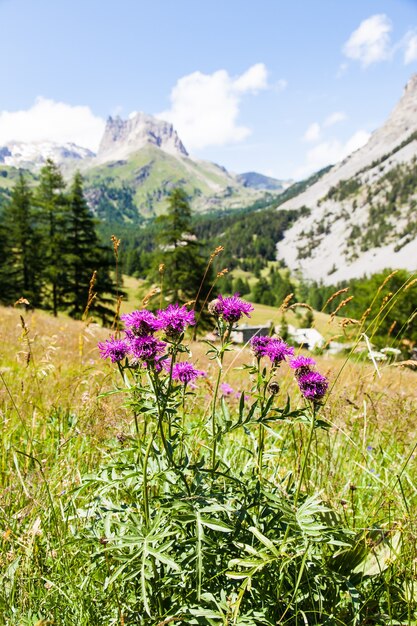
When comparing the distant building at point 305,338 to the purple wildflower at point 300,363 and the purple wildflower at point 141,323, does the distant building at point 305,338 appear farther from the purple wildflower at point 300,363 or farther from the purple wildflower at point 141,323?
the purple wildflower at point 141,323

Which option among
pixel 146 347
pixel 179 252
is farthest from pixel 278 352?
pixel 179 252

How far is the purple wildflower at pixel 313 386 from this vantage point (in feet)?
6.70

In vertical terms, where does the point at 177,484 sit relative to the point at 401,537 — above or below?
above

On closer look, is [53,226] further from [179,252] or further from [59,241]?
[179,252]

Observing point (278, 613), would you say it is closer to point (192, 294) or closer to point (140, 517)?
point (140, 517)

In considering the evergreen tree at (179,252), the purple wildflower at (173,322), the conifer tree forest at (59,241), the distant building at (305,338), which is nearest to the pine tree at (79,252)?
the conifer tree forest at (59,241)

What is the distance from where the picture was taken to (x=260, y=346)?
2402 millimetres

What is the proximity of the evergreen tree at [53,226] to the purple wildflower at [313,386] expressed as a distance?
125ft

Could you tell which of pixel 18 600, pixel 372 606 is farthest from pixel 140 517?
pixel 372 606

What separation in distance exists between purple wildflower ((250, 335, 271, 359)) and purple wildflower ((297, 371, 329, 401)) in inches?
11.6

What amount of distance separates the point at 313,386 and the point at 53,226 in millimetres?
42364

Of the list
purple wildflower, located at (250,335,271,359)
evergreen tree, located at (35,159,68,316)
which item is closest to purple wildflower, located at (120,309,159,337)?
purple wildflower, located at (250,335,271,359)

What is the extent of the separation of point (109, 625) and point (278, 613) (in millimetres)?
816

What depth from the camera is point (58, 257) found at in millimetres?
38281
